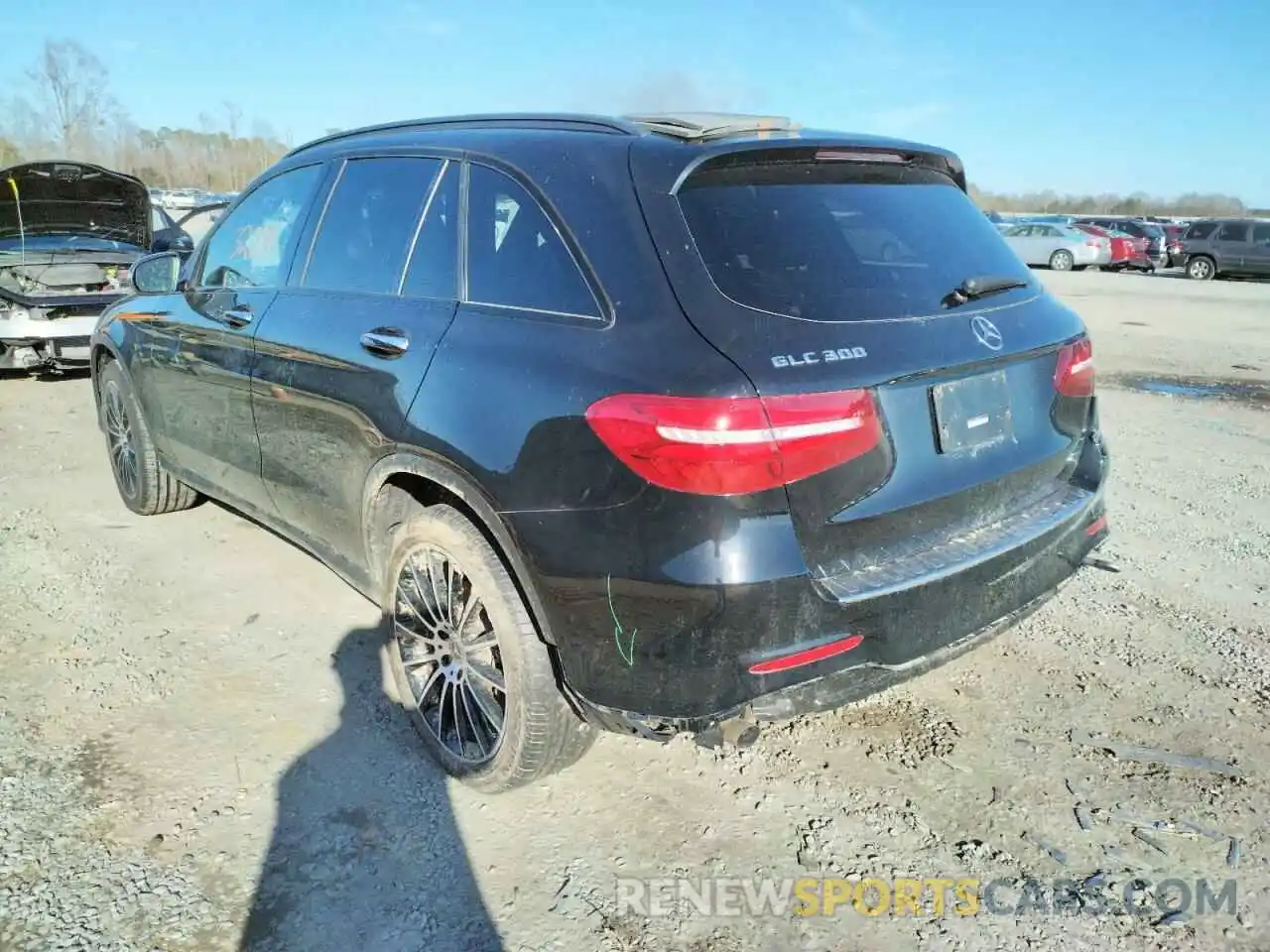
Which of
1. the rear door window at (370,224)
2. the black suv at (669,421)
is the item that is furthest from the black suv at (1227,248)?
the rear door window at (370,224)

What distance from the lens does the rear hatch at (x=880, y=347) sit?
6.88 ft

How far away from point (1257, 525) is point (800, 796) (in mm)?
3544

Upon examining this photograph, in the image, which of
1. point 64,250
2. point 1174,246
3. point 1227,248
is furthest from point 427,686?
point 1174,246

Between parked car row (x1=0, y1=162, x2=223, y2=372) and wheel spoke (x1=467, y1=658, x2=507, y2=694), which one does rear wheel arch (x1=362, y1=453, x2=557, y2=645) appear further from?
parked car row (x1=0, y1=162, x2=223, y2=372)

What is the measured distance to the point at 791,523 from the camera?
205cm

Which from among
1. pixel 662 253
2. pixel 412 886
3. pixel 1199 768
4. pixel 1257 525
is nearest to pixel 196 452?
pixel 412 886

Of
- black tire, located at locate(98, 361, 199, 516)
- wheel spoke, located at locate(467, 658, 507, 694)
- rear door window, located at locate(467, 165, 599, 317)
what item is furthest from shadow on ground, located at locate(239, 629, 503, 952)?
black tire, located at locate(98, 361, 199, 516)

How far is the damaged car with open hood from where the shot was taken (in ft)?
25.8

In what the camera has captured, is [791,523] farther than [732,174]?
No

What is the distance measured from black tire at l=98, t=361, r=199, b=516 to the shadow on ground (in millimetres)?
2439

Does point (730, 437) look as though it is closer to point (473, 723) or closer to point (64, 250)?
point (473, 723)

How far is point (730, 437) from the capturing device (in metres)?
1.97

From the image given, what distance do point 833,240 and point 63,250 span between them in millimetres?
8376

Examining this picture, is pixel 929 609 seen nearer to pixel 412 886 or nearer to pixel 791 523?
pixel 791 523
